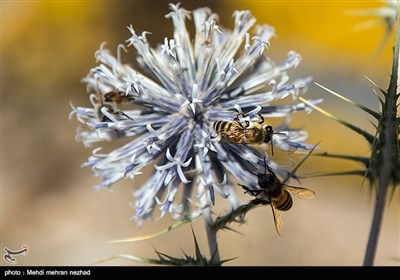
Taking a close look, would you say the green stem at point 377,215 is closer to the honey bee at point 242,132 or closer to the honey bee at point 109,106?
the honey bee at point 242,132

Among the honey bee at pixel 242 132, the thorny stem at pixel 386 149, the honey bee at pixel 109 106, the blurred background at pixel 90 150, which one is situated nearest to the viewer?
the thorny stem at pixel 386 149

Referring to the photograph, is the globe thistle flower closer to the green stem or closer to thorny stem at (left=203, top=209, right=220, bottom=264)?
thorny stem at (left=203, top=209, right=220, bottom=264)

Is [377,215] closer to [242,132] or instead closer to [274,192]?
[274,192]

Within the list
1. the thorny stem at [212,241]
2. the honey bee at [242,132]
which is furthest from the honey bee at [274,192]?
the thorny stem at [212,241]

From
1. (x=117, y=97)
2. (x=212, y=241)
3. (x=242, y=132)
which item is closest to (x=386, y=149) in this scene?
(x=242, y=132)

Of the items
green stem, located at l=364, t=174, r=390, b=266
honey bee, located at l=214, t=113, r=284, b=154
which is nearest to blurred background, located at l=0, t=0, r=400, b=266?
green stem, located at l=364, t=174, r=390, b=266

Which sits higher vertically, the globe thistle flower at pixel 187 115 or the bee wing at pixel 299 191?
the globe thistle flower at pixel 187 115
